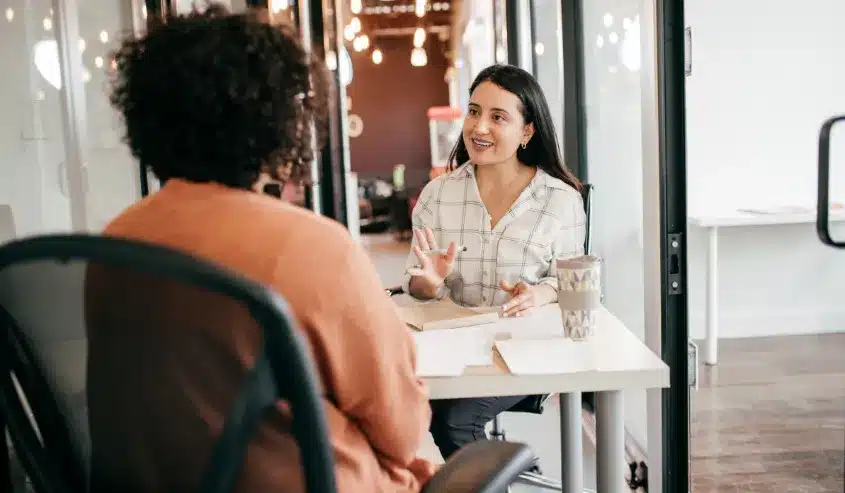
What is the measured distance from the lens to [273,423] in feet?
2.80

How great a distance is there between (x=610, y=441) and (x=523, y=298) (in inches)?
15.5

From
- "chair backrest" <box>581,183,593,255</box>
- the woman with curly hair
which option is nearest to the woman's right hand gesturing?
"chair backrest" <box>581,183,593,255</box>

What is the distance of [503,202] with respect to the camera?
2.28 meters

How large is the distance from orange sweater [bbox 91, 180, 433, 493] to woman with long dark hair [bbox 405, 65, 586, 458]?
1020 mm

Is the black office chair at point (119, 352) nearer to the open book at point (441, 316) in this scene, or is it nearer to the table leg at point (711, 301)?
the open book at point (441, 316)

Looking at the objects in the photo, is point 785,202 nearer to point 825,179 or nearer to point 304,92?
point 825,179

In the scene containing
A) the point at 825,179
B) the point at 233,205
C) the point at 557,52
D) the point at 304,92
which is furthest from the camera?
the point at 557,52

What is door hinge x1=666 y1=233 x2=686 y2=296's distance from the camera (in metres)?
2.09

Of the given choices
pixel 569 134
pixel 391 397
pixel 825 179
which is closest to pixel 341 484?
pixel 391 397

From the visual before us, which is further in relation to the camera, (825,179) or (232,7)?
(825,179)

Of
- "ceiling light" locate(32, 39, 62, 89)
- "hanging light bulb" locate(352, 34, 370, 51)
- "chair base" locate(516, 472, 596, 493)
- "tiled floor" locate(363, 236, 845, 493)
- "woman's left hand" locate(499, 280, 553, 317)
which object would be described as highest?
"hanging light bulb" locate(352, 34, 370, 51)

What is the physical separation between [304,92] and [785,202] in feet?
13.0

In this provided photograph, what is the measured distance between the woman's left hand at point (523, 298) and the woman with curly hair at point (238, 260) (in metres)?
0.74

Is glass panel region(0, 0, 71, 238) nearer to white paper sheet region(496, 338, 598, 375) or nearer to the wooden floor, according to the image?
white paper sheet region(496, 338, 598, 375)
